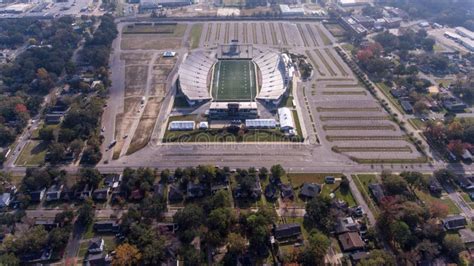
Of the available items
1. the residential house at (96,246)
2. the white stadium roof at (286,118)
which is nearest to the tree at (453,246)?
the white stadium roof at (286,118)

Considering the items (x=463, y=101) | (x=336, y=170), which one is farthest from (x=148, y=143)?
(x=463, y=101)

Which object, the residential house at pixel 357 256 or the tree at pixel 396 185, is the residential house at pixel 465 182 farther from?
the residential house at pixel 357 256

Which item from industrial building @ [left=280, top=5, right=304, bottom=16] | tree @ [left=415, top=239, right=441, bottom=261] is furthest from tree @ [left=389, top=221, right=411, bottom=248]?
industrial building @ [left=280, top=5, right=304, bottom=16]

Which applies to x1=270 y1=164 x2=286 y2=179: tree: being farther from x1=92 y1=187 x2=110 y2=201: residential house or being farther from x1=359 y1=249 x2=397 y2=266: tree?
x1=92 y1=187 x2=110 y2=201: residential house

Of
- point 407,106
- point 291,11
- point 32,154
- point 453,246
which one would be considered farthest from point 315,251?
point 291,11

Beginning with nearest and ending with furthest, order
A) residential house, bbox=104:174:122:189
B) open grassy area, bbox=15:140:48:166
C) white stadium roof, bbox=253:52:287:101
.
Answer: residential house, bbox=104:174:122:189, open grassy area, bbox=15:140:48:166, white stadium roof, bbox=253:52:287:101

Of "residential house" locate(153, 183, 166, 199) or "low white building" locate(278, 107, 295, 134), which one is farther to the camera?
"low white building" locate(278, 107, 295, 134)
